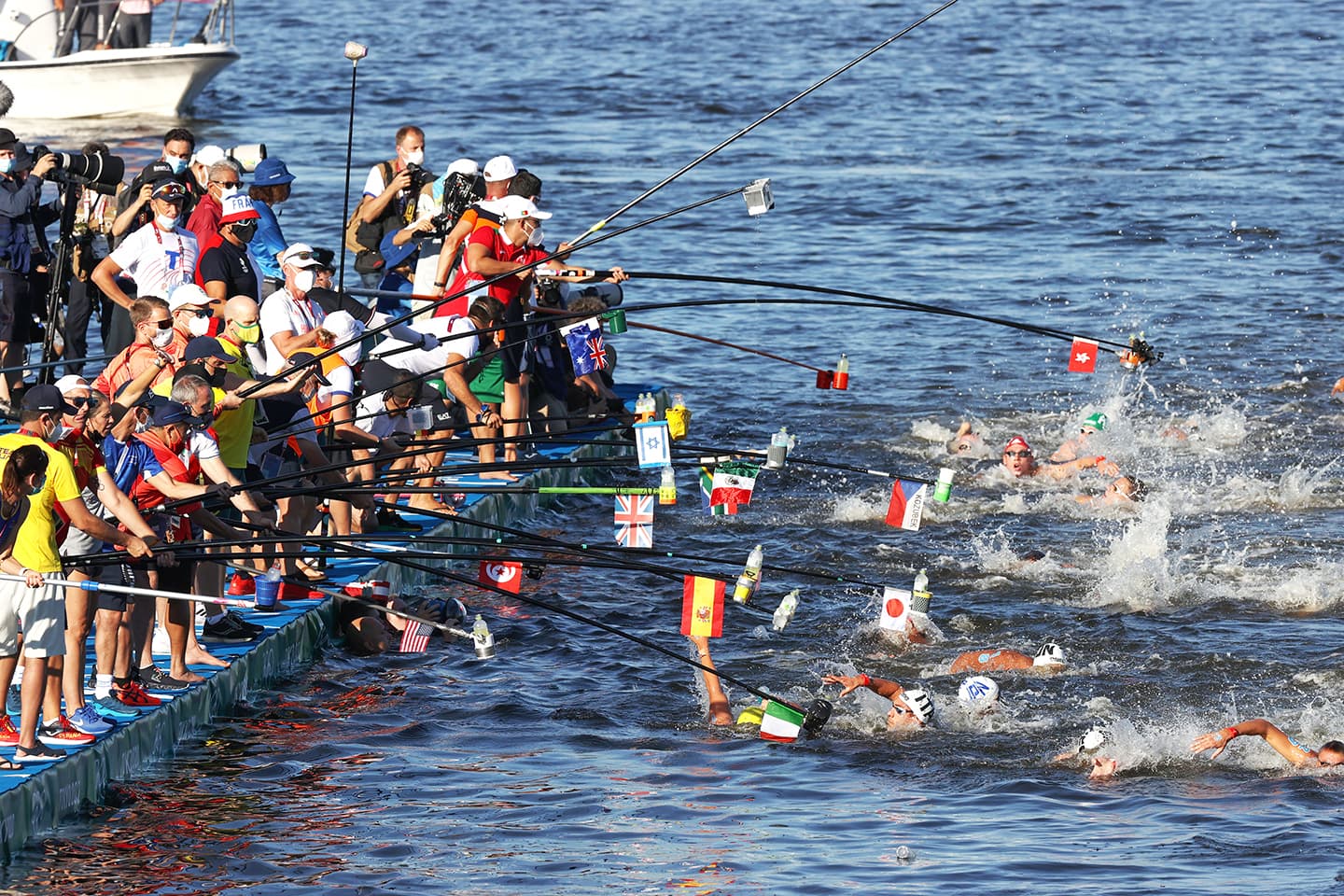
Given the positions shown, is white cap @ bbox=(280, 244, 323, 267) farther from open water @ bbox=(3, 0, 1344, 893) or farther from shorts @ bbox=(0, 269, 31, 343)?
shorts @ bbox=(0, 269, 31, 343)

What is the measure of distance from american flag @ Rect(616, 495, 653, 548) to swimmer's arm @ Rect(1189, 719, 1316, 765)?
9.59 ft

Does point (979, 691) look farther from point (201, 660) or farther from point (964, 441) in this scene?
point (964, 441)

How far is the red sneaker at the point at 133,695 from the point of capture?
9.90 meters

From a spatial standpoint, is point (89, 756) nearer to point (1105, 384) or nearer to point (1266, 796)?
point (1266, 796)

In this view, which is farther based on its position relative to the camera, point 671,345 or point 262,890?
point 671,345

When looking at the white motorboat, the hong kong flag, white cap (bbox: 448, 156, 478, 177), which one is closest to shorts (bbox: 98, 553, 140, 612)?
the hong kong flag

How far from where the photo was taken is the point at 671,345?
21594mm

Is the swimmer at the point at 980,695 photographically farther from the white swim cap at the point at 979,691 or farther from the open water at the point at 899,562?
the open water at the point at 899,562

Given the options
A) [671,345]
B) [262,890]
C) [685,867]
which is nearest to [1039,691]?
[685,867]

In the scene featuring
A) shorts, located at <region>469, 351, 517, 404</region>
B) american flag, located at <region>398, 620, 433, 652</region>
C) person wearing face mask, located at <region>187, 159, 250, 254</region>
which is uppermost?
person wearing face mask, located at <region>187, 159, 250, 254</region>

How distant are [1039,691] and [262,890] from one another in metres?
4.71

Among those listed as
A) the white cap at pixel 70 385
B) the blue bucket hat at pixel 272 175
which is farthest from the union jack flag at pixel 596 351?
the white cap at pixel 70 385

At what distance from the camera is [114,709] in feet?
32.2

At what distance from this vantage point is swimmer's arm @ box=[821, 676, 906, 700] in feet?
36.4
